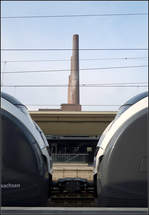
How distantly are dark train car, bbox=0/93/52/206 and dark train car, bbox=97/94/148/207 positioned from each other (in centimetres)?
98

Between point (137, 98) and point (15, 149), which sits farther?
point (137, 98)

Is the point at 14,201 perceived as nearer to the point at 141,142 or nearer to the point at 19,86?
the point at 141,142

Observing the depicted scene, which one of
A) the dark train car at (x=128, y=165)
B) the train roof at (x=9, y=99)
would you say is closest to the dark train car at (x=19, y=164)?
the train roof at (x=9, y=99)

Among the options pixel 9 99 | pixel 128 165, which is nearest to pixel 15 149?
pixel 9 99

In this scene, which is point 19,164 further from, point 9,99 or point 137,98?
point 137,98

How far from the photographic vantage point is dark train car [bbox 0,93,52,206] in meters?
3.02

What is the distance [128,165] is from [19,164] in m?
1.53

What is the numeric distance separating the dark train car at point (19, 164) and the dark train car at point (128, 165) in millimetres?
984

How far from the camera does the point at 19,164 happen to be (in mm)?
3035

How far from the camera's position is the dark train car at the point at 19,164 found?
9.90 feet

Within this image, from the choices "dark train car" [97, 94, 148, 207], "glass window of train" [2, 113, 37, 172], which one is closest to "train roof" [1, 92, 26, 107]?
"glass window of train" [2, 113, 37, 172]
